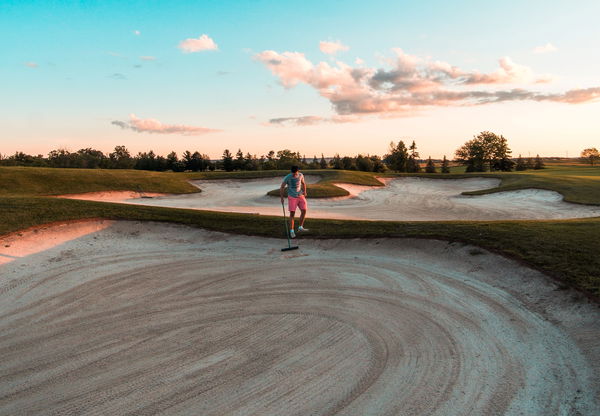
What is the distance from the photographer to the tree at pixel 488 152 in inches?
3546

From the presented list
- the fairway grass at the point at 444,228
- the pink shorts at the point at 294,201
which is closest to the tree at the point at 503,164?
the fairway grass at the point at 444,228

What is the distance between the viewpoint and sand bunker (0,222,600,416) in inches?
185

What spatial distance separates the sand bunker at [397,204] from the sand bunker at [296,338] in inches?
448

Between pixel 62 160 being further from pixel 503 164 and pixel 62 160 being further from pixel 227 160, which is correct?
pixel 503 164

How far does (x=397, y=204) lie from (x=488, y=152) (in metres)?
77.3

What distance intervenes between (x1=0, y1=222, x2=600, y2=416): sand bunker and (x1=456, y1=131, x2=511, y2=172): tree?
9160cm

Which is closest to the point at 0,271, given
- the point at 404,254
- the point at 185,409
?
the point at 185,409

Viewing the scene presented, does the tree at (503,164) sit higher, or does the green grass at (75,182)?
the tree at (503,164)

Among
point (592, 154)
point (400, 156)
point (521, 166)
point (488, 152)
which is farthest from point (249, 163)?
point (592, 154)

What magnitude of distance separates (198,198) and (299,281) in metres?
23.3

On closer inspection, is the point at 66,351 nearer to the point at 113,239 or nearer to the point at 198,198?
the point at 113,239

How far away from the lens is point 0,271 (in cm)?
995

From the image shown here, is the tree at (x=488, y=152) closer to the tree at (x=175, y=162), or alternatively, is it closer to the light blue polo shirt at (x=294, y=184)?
the tree at (x=175, y=162)

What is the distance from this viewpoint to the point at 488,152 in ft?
295
